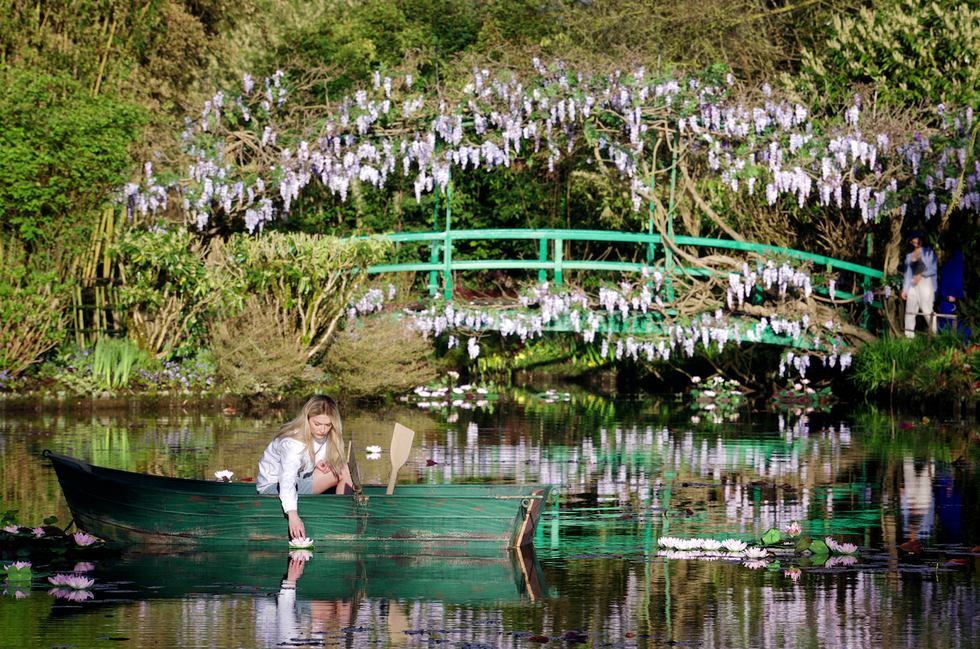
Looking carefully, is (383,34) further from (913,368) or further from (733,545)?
(733,545)

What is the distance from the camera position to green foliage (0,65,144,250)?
602 inches

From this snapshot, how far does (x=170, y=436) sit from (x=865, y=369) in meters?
9.03

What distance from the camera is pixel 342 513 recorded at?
712cm

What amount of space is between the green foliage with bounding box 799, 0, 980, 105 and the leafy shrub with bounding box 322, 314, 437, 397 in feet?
21.5

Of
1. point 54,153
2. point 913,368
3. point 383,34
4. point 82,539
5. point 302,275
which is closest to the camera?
point 82,539

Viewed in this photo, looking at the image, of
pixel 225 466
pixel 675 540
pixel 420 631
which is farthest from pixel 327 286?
pixel 420 631

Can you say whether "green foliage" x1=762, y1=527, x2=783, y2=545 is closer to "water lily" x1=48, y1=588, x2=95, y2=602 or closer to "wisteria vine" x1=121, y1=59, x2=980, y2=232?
"water lily" x1=48, y1=588, x2=95, y2=602

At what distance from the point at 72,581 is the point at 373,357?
Result: 10685 millimetres

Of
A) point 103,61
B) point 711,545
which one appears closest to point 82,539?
point 711,545

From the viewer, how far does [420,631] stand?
17.9 feet

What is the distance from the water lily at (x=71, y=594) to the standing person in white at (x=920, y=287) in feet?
43.3

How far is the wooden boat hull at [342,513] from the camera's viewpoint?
703cm

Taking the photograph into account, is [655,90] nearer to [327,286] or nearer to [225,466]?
[327,286]

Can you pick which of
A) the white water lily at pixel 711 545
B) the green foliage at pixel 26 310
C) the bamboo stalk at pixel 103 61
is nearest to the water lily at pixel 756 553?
the white water lily at pixel 711 545
